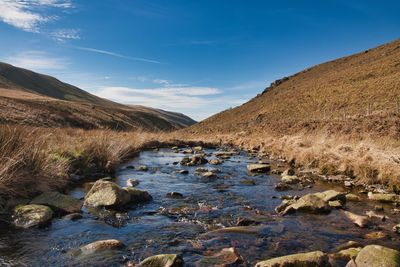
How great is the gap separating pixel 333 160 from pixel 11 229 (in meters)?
14.3

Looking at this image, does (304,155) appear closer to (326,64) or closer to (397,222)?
(397,222)

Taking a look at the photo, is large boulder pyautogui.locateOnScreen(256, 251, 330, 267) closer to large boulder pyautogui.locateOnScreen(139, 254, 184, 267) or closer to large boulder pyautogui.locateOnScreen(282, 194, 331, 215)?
large boulder pyautogui.locateOnScreen(139, 254, 184, 267)

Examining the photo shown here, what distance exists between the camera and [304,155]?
20453 millimetres

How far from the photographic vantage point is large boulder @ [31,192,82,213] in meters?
9.77

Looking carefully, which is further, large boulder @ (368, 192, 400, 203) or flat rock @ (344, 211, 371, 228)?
large boulder @ (368, 192, 400, 203)

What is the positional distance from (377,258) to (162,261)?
12.5ft

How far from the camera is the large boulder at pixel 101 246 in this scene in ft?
23.9

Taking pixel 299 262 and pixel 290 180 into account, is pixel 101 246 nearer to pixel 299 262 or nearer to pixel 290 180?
pixel 299 262

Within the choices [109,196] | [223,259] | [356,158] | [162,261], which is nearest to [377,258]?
[223,259]

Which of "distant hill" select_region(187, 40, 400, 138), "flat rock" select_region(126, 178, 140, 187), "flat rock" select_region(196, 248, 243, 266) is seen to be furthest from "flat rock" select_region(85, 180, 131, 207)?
"distant hill" select_region(187, 40, 400, 138)

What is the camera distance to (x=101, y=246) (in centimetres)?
741

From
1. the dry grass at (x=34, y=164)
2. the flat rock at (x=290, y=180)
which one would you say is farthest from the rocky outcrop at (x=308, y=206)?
the dry grass at (x=34, y=164)

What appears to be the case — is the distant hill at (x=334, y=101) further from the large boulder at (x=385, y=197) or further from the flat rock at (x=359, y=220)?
the flat rock at (x=359, y=220)

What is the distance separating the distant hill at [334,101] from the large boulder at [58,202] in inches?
774
